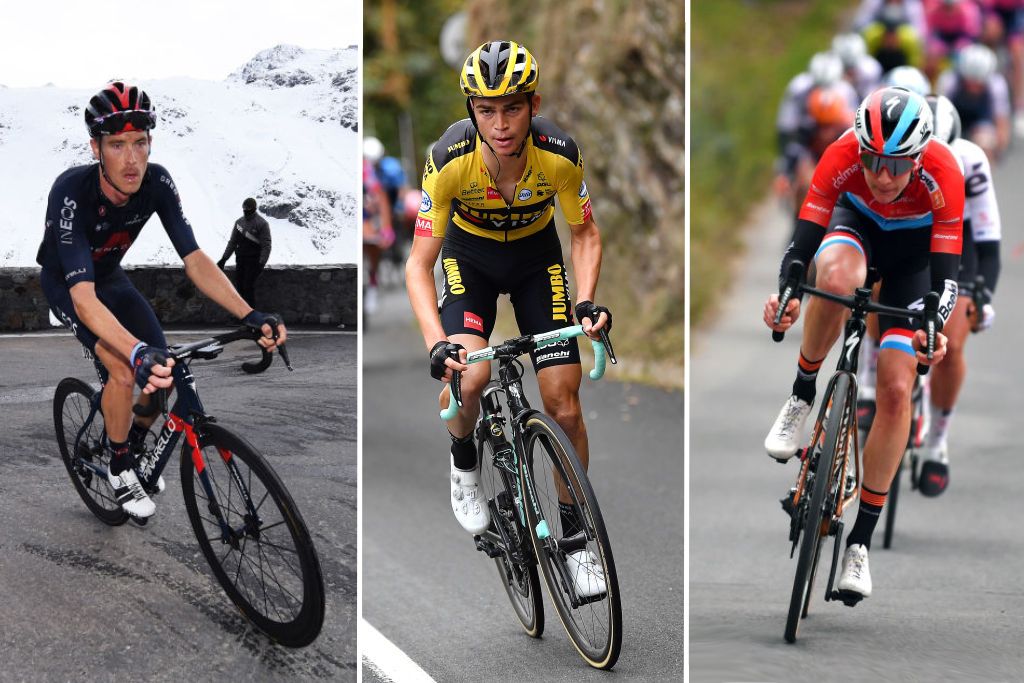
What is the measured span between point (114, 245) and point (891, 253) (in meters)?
3.04

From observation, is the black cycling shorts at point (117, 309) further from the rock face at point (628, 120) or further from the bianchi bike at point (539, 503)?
the rock face at point (628, 120)

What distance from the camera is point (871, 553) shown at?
7039mm

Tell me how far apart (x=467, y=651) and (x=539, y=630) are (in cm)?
31

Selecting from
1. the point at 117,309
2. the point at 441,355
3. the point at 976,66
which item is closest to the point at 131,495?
the point at 117,309

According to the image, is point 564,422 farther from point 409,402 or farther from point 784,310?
point 409,402

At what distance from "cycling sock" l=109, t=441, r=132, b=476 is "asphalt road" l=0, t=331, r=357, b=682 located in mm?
167

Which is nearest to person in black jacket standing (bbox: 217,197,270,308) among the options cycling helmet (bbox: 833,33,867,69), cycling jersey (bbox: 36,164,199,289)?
cycling jersey (bbox: 36,164,199,289)

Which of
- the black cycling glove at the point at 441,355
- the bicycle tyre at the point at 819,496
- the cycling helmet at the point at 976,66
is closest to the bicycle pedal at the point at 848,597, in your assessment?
the bicycle tyre at the point at 819,496

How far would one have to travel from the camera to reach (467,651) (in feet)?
18.4

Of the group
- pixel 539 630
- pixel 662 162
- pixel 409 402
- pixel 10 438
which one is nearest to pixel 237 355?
pixel 10 438

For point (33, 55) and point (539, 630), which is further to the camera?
point (539, 630)

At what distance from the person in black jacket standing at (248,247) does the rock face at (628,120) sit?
638 centimetres

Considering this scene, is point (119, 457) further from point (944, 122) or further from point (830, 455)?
point (944, 122)

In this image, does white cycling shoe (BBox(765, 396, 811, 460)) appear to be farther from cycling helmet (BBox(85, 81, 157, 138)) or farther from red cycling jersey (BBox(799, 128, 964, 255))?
cycling helmet (BBox(85, 81, 157, 138))
